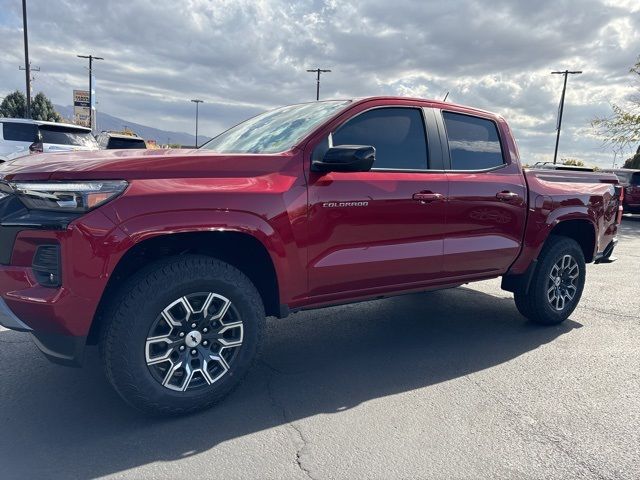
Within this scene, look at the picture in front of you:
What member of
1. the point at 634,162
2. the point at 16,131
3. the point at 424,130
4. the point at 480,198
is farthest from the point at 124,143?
the point at 634,162

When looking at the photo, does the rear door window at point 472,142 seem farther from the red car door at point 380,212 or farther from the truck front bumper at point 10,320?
the truck front bumper at point 10,320

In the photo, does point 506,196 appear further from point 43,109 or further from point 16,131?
point 43,109

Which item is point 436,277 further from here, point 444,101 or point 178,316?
point 178,316

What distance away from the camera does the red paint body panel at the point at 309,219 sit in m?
2.68

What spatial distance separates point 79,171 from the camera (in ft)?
8.76

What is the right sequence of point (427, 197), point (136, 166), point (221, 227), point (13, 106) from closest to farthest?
point (136, 166) < point (221, 227) < point (427, 197) < point (13, 106)

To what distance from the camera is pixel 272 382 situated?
Answer: 359 centimetres

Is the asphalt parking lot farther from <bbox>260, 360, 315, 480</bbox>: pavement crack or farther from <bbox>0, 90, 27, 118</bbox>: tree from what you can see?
<bbox>0, 90, 27, 118</bbox>: tree

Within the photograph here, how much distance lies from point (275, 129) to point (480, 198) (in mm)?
1734

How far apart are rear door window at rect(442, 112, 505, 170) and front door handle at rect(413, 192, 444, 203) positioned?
38cm

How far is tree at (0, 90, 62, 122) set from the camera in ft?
144

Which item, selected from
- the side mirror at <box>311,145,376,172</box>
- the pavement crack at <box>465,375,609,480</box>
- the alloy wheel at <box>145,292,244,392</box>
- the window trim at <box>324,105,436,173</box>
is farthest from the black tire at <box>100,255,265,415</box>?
the pavement crack at <box>465,375,609,480</box>

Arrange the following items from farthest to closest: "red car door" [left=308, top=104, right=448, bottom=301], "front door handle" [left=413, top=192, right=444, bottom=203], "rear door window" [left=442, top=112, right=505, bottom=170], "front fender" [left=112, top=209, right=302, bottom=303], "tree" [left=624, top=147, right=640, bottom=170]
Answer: "tree" [left=624, top=147, right=640, bottom=170] < "rear door window" [left=442, top=112, right=505, bottom=170] < "front door handle" [left=413, top=192, right=444, bottom=203] < "red car door" [left=308, top=104, right=448, bottom=301] < "front fender" [left=112, top=209, right=302, bottom=303]

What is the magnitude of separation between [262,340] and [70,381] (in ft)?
4.49
